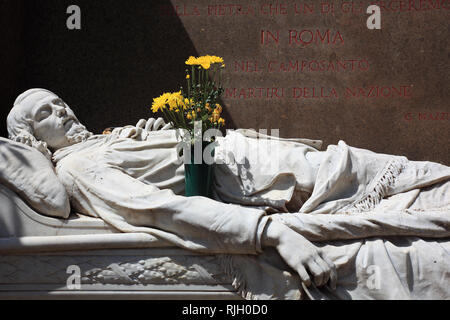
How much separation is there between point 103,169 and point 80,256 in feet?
1.86

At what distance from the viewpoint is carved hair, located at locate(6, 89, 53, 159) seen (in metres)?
3.89

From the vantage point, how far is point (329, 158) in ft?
12.3

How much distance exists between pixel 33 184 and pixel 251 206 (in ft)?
4.38

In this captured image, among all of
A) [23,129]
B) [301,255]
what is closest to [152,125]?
[23,129]

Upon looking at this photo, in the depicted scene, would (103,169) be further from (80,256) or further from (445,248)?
(445,248)

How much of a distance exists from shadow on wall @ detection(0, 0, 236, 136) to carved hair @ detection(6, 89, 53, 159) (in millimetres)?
1375

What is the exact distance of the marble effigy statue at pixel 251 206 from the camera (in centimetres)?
320

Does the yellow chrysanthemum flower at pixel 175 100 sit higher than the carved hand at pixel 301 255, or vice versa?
the yellow chrysanthemum flower at pixel 175 100

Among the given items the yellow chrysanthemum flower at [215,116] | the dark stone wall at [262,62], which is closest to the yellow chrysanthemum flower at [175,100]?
the yellow chrysanthemum flower at [215,116]

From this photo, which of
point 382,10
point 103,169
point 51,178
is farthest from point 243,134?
point 382,10

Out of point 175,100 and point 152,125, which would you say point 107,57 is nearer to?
point 152,125

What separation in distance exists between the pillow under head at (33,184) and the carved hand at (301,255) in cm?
126

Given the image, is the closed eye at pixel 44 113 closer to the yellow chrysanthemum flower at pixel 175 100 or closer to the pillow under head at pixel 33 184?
the pillow under head at pixel 33 184

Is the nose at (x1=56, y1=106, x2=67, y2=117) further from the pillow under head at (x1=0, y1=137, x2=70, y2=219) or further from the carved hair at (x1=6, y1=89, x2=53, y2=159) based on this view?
the pillow under head at (x1=0, y1=137, x2=70, y2=219)
